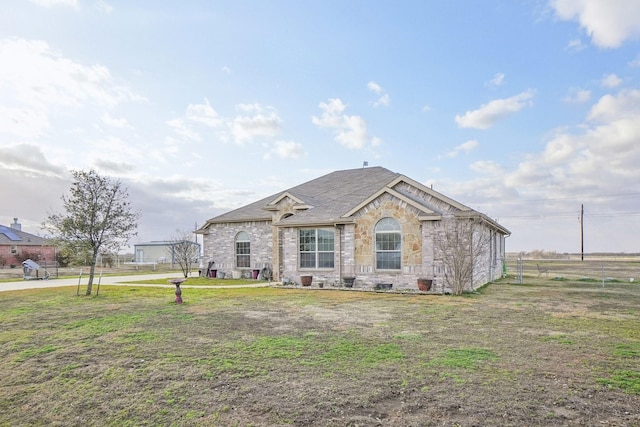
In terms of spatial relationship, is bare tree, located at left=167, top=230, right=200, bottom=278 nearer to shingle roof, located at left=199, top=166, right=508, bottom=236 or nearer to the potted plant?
shingle roof, located at left=199, top=166, right=508, bottom=236

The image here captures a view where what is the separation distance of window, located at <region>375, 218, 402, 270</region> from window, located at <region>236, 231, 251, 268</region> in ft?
32.2

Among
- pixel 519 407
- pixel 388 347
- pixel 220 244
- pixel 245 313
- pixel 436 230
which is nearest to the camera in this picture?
pixel 519 407

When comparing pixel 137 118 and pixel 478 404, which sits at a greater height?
pixel 137 118

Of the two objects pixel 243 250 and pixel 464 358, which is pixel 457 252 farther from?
pixel 243 250

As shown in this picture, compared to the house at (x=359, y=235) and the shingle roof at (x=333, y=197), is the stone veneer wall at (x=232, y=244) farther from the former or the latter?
the shingle roof at (x=333, y=197)

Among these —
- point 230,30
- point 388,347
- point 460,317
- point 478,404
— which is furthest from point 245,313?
point 230,30

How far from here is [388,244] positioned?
17.2 meters

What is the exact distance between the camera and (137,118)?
1667cm

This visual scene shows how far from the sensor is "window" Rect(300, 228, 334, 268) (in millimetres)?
18797

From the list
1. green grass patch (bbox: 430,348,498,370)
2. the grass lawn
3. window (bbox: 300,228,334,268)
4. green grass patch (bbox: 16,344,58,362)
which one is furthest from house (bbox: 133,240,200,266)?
green grass patch (bbox: 430,348,498,370)

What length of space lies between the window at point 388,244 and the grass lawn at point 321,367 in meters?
5.49

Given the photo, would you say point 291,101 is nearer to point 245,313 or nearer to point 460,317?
point 245,313

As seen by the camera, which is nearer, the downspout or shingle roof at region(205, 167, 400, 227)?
the downspout

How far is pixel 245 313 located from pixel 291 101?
12479mm
